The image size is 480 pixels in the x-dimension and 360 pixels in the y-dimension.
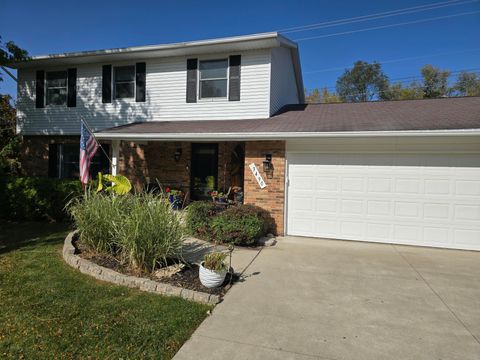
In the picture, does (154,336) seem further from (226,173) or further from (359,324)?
(226,173)

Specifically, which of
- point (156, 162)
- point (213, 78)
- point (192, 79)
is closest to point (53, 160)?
point (156, 162)

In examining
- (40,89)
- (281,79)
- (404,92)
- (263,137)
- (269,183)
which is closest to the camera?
(263,137)

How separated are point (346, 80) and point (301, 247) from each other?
3863 cm

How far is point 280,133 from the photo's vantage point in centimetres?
734

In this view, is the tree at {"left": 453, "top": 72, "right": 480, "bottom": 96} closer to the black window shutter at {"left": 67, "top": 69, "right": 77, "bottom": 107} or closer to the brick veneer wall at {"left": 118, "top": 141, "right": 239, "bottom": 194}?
the brick veneer wall at {"left": 118, "top": 141, "right": 239, "bottom": 194}

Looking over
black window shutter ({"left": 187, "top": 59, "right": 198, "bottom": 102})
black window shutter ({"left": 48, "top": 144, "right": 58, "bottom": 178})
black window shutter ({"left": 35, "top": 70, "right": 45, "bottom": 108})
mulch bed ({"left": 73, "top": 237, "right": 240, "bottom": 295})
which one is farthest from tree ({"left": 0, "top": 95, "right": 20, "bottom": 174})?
mulch bed ({"left": 73, "top": 237, "right": 240, "bottom": 295})

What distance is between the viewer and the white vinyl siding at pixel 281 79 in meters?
10.1

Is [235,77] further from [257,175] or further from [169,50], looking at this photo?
[257,175]

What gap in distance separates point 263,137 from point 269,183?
125 cm

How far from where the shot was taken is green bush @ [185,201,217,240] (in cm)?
718

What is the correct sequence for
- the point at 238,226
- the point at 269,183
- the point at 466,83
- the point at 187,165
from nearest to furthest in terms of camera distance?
the point at 238,226
the point at 269,183
the point at 187,165
the point at 466,83

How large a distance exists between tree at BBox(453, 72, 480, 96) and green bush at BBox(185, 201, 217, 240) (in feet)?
104

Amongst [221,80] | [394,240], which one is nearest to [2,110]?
[221,80]

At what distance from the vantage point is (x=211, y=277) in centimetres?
421
